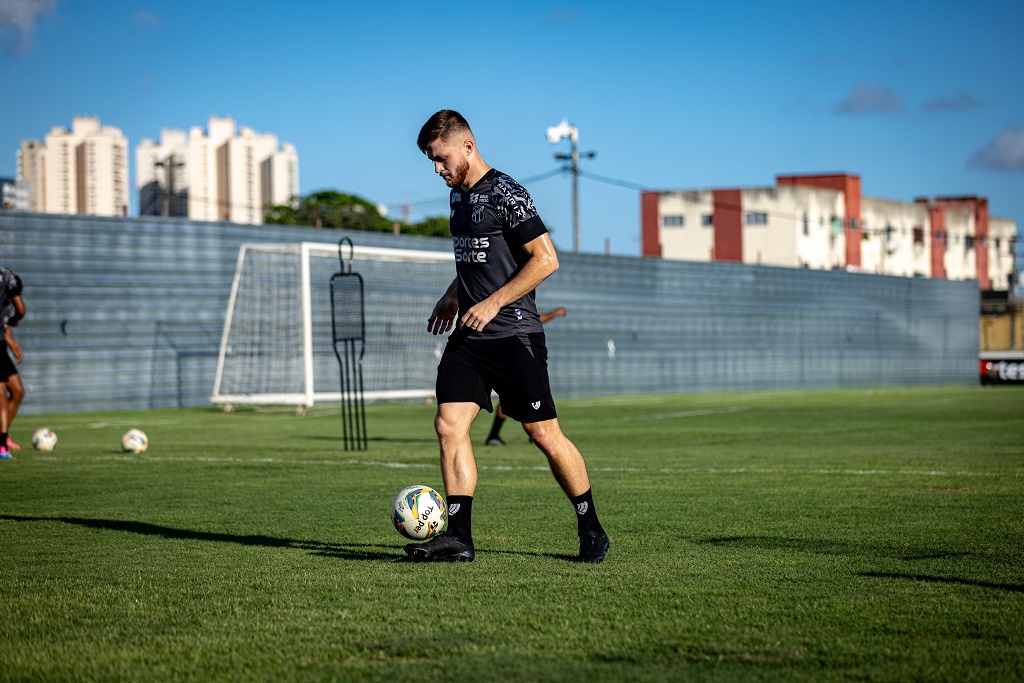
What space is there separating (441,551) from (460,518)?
0.20 meters

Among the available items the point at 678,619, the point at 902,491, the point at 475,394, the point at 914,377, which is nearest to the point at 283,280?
the point at 902,491

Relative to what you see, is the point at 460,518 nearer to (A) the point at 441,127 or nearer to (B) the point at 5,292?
(A) the point at 441,127

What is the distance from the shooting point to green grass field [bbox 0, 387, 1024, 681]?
3.63m

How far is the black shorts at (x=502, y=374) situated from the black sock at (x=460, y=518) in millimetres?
464

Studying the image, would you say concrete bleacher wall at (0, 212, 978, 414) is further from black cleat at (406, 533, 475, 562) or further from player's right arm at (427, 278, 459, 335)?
black cleat at (406, 533, 475, 562)

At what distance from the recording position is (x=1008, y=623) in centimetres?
408

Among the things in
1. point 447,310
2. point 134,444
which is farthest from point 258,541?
point 134,444

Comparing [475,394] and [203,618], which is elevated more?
[475,394]

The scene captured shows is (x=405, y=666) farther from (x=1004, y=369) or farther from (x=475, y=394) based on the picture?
(x=1004, y=369)

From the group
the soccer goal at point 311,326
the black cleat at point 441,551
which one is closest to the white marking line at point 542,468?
the black cleat at point 441,551

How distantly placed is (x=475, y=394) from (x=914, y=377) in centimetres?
4358

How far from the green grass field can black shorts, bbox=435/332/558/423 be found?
728 mm

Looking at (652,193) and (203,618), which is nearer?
(203,618)

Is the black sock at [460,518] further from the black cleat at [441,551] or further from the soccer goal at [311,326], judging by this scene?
the soccer goal at [311,326]
